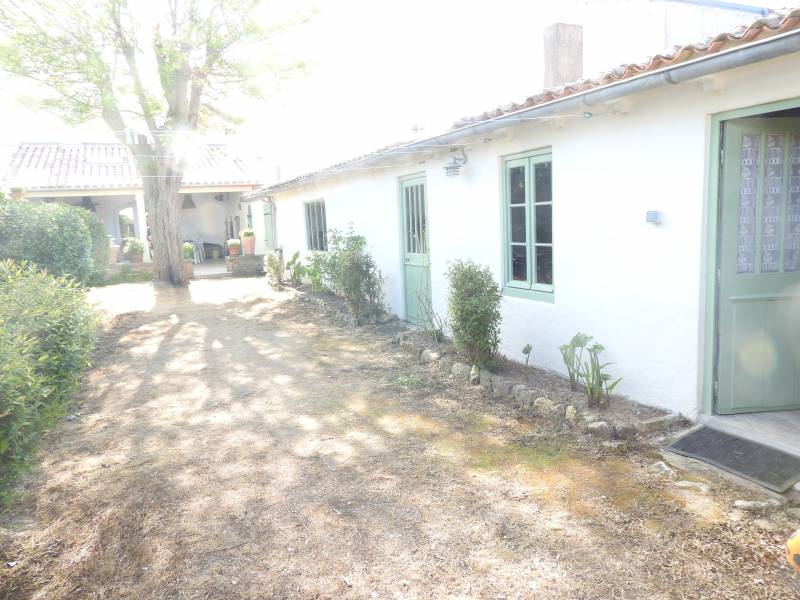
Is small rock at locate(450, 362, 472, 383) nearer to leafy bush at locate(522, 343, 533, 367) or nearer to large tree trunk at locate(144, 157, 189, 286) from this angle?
leafy bush at locate(522, 343, 533, 367)

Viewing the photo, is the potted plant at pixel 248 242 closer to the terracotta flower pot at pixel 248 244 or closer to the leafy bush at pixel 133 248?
the terracotta flower pot at pixel 248 244

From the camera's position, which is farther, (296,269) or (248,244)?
(248,244)

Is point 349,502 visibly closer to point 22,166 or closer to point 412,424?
point 412,424

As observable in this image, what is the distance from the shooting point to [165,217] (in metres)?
15.6

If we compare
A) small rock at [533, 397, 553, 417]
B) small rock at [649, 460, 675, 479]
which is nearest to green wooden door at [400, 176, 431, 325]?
small rock at [533, 397, 553, 417]

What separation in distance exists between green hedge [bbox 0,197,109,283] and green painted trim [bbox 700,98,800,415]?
11268 mm

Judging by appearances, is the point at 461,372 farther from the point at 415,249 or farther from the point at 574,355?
the point at 415,249

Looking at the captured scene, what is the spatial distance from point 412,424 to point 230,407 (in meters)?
1.98

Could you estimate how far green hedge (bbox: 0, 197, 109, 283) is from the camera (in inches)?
441

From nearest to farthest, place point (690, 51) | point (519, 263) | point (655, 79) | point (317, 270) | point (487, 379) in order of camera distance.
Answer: point (690, 51) → point (655, 79) → point (487, 379) → point (519, 263) → point (317, 270)

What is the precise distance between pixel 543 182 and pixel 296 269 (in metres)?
9.76

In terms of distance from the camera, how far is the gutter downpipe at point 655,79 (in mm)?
3381

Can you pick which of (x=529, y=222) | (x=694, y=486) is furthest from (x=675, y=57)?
(x=694, y=486)

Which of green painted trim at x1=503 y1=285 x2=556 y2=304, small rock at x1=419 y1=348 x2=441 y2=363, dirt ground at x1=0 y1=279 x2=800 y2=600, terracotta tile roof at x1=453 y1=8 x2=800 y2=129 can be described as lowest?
dirt ground at x1=0 y1=279 x2=800 y2=600
